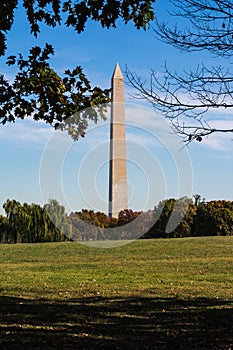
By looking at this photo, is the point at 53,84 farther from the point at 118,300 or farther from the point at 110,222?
the point at 110,222

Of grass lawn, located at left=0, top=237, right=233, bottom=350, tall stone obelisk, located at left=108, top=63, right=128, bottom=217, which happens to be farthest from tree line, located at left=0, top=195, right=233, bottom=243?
grass lawn, located at left=0, top=237, right=233, bottom=350

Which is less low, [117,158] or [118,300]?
[117,158]

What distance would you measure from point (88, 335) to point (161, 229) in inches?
699

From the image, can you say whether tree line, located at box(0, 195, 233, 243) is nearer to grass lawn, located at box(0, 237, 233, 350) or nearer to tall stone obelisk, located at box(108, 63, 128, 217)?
tall stone obelisk, located at box(108, 63, 128, 217)

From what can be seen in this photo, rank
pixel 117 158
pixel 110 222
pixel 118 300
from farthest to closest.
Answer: pixel 110 222 → pixel 117 158 → pixel 118 300

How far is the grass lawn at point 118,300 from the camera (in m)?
5.60

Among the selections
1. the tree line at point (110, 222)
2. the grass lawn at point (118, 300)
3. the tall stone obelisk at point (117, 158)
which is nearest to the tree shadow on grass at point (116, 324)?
the grass lawn at point (118, 300)

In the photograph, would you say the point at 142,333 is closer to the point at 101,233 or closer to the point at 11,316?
the point at 11,316

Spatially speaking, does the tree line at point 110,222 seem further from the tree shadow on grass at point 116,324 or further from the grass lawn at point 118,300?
the tree shadow on grass at point 116,324

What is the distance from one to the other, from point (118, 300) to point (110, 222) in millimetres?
14284

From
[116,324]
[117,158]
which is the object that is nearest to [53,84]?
[116,324]

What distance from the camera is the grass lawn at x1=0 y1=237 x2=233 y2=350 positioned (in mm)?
5602

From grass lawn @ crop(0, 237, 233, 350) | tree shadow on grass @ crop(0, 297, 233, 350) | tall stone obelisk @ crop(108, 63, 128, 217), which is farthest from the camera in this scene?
tall stone obelisk @ crop(108, 63, 128, 217)

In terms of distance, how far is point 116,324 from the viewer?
A: 20.7 feet
